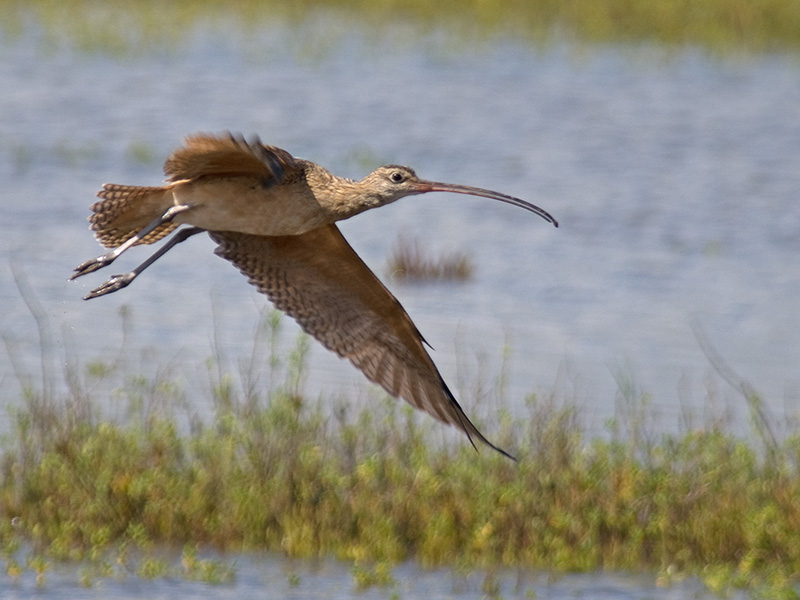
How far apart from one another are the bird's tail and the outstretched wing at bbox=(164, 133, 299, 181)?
0.24 meters

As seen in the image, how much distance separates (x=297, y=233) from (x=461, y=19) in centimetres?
1935

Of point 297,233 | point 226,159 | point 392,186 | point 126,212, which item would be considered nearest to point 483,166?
point 126,212

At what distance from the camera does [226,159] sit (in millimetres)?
5840

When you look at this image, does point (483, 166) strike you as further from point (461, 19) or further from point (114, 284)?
point (114, 284)

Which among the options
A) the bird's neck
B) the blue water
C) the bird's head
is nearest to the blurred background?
the blue water

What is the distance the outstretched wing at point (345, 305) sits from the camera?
21.7ft

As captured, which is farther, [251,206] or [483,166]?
[483,166]

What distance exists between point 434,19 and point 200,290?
48.2ft

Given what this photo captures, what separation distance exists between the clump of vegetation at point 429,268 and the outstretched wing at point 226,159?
5.75 m

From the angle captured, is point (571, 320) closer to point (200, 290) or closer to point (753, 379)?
point (753, 379)

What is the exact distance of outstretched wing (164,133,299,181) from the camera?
5520 millimetres

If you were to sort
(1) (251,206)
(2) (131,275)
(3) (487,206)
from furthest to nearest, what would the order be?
(3) (487,206), (2) (131,275), (1) (251,206)

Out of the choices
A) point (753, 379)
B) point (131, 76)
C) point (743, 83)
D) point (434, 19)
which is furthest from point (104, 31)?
point (753, 379)

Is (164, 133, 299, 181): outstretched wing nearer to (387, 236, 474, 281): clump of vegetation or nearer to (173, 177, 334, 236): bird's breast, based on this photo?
(173, 177, 334, 236): bird's breast
